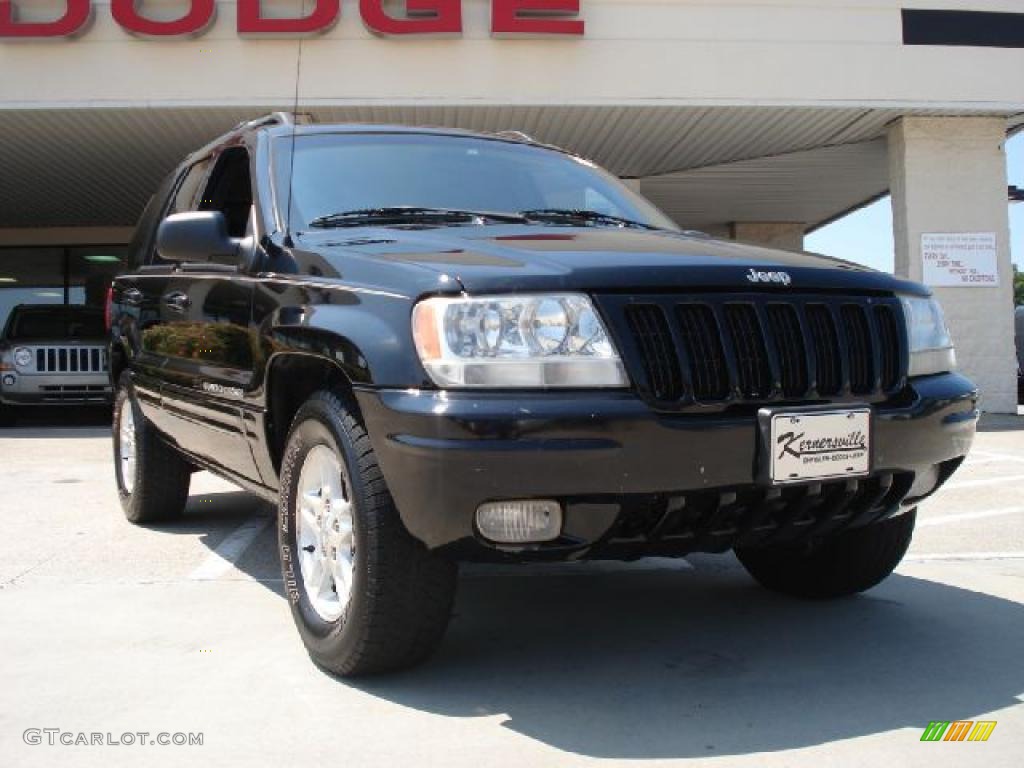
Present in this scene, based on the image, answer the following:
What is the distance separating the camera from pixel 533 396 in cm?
243

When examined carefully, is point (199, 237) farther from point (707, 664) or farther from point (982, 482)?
point (982, 482)

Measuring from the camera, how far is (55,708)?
2.71 meters

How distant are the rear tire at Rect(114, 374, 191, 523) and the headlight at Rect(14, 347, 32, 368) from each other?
8028 mm

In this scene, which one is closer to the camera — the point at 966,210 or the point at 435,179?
the point at 435,179

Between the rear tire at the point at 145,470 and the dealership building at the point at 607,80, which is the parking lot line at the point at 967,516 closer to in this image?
the rear tire at the point at 145,470

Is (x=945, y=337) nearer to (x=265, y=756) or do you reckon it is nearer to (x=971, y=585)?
(x=971, y=585)

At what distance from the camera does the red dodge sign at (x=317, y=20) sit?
11.9 m

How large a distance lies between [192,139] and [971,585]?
492 inches

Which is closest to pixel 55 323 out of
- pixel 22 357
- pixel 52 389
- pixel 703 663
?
pixel 22 357

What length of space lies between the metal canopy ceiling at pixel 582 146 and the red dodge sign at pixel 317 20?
0.92m

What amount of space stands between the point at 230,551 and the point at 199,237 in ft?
5.67

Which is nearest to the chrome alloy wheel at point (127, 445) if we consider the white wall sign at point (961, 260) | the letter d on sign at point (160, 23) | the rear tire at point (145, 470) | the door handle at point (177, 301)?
the rear tire at point (145, 470)

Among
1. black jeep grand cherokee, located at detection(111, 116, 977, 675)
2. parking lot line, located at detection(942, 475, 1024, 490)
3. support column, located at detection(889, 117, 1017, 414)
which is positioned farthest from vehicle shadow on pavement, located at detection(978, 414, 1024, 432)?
black jeep grand cherokee, located at detection(111, 116, 977, 675)

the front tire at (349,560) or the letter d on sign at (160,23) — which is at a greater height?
the letter d on sign at (160,23)
